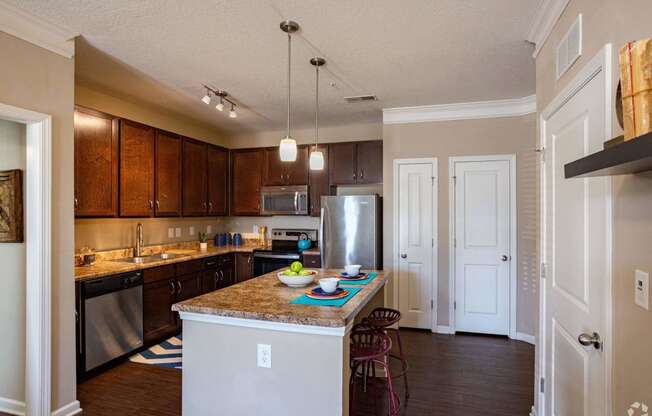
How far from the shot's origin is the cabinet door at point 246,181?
5.28 meters

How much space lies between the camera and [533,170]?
3.83 metres

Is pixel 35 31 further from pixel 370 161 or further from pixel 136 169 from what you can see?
pixel 370 161

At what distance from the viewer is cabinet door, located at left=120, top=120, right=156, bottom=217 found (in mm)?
3579

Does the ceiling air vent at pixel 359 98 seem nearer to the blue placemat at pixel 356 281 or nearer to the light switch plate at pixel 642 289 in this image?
the blue placemat at pixel 356 281

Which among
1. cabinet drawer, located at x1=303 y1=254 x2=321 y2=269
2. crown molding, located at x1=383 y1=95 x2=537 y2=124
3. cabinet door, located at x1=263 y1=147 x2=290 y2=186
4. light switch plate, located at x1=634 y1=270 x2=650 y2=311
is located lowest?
cabinet drawer, located at x1=303 y1=254 x2=321 y2=269

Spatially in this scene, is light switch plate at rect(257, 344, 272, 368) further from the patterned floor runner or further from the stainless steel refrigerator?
the stainless steel refrigerator

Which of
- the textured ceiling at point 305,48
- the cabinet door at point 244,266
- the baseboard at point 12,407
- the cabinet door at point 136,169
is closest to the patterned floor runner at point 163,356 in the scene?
the baseboard at point 12,407

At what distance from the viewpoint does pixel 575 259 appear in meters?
1.74

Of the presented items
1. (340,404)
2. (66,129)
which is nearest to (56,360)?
(66,129)

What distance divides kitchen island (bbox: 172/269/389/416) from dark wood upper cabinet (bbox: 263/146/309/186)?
10.0 feet

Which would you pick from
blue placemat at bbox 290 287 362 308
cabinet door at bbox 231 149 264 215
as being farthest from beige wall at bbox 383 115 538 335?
blue placemat at bbox 290 287 362 308

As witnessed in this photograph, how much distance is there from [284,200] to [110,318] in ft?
8.40

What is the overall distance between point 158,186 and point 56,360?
6.79 feet

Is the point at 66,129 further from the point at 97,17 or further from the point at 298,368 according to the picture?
the point at 298,368
